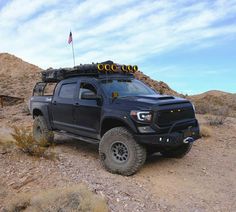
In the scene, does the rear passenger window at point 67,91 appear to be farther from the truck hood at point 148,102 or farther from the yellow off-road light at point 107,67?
the truck hood at point 148,102

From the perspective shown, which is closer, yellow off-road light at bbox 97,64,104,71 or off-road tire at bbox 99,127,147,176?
off-road tire at bbox 99,127,147,176

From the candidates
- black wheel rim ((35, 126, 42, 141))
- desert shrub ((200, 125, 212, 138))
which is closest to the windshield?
black wheel rim ((35, 126, 42, 141))

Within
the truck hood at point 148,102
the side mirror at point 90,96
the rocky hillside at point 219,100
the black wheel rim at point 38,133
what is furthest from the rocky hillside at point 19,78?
the truck hood at point 148,102

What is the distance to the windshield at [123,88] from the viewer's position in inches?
295

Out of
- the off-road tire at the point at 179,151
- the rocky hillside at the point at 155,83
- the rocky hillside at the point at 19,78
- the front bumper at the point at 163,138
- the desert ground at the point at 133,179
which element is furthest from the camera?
the rocky hillside at the point at 19,78

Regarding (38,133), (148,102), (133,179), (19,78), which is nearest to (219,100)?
(19,78)

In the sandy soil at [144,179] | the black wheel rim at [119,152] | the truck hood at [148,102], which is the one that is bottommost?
the sandy soil at [144,179]

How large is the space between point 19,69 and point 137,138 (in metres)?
32.2

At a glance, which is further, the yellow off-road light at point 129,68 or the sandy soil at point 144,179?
the yellow off-road light at point 129,68

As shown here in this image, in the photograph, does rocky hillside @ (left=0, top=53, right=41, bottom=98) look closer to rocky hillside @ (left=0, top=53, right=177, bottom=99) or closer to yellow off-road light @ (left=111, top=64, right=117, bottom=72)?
rocky hillside @ (left=0, top=53, right=177, bottom=99)

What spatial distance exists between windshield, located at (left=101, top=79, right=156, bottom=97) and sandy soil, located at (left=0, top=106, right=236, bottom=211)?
1.54m

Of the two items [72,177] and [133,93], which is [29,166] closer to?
[72,177]

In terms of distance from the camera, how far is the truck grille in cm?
652

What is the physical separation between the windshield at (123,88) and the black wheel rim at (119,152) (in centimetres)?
101
